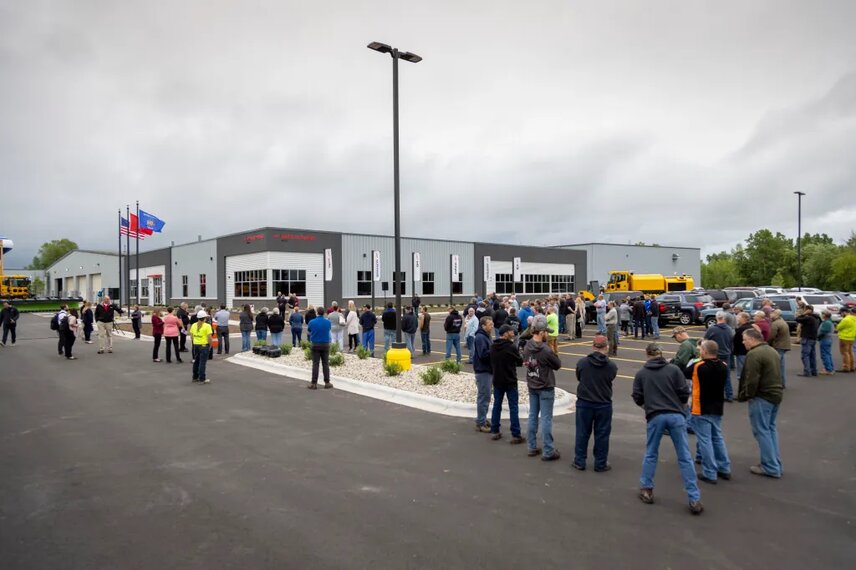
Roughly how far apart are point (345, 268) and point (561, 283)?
30.5 meters

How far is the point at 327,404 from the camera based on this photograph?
10.5m

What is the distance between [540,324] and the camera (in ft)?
39.0

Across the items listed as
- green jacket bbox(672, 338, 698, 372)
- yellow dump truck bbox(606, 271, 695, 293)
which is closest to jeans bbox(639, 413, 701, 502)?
green jacket bbox(672, 338, 698, 372)

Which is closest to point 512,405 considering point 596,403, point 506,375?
point 506,375

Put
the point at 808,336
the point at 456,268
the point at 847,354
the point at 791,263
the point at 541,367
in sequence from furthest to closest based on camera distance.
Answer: the point at 791,263
the point at 456,268
the point at 847,354
the point at 808,336
the point at 541,367

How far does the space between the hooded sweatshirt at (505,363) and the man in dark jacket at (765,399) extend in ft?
9.49

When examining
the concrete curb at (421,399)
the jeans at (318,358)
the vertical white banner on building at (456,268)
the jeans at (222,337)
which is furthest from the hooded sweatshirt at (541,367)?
the vertical white banner on building at (456,268)

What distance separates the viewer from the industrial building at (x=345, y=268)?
44.7 m

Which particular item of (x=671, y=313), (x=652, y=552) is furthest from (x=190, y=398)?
(x=671, y=313)

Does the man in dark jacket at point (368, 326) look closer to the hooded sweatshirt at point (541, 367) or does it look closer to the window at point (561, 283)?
the hooded sweatshirt at point (541, 367)

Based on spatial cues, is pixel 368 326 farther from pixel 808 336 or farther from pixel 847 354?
pixel 847 354

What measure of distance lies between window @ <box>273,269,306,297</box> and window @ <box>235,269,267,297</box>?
1.02 metres

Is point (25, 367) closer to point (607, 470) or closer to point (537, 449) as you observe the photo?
point (537, 449)

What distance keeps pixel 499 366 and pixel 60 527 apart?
18.1 feet
